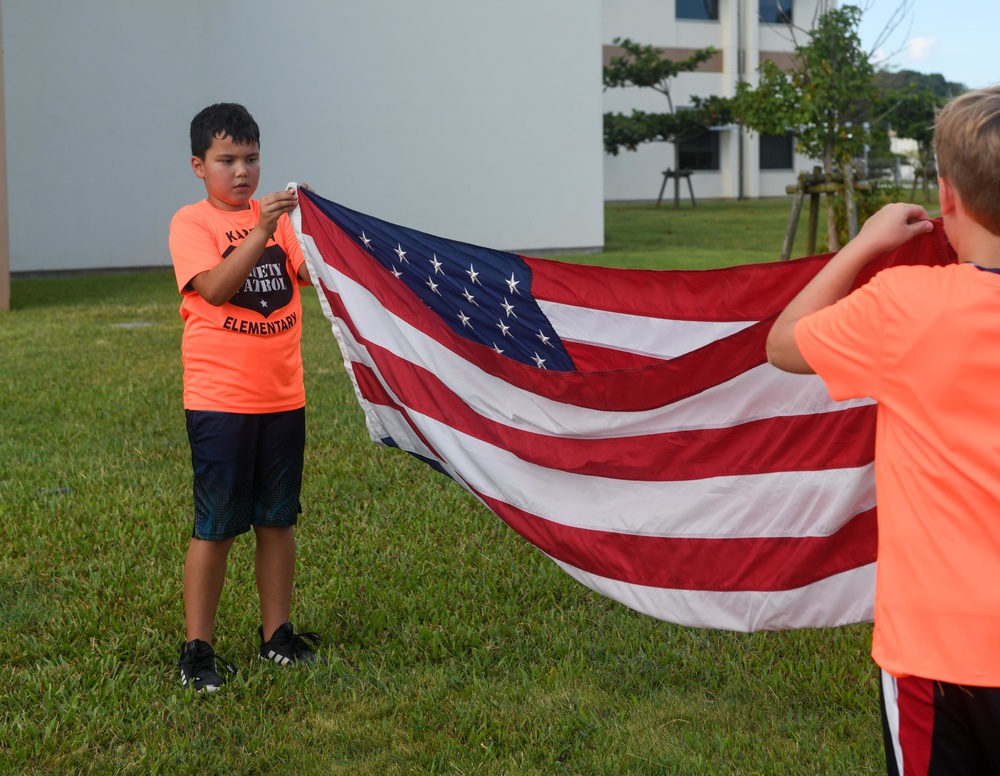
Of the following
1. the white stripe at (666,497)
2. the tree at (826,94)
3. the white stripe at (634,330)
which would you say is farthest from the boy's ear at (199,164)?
the tree at (826,94)

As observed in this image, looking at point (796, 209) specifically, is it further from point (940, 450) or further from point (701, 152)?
point (701, 152)

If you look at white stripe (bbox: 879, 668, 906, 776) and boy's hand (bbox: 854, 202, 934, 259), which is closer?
white stripe (bbox: 879, 668, 906, 776)

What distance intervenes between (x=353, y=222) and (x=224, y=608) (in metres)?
1.44

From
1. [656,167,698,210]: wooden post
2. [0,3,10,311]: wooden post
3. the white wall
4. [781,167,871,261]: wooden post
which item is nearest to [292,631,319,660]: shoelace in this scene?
[781,167,871,261]: wooden post

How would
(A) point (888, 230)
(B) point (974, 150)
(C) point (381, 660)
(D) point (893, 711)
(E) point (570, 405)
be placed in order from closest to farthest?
(B) point (974, 150), (D) point (893, 711), (A) point (888, 230), (E) point (570, 405), (C) point (381, 660)

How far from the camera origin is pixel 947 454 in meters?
1.70

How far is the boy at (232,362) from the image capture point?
3207 millimetres

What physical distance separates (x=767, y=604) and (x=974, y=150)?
1436 mm

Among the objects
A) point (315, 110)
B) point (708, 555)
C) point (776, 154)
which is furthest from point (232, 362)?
point (776, 154)

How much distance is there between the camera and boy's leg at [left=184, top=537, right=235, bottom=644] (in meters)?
3.31

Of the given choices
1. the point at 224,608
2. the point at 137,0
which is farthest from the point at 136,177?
the point at 224,608

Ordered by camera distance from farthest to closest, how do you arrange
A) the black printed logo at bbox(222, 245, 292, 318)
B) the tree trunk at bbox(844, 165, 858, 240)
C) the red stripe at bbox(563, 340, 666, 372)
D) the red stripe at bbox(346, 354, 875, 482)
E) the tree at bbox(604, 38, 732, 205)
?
the tree at bbox(604, 38, 732, 205), the tree trunk at bbox(844, 165, 858, 240), the black printed logo at bbox(222, 245, 292, 318), the red stripe at bbox(563, 340, 666, 372), the red stripe at bbox(346, 354, 875, 482)

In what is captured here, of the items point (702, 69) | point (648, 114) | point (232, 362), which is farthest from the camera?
point (702, 69)

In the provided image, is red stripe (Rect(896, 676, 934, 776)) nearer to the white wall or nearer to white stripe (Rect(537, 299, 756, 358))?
white stripe (Rect(537, 299, 756, 358))
